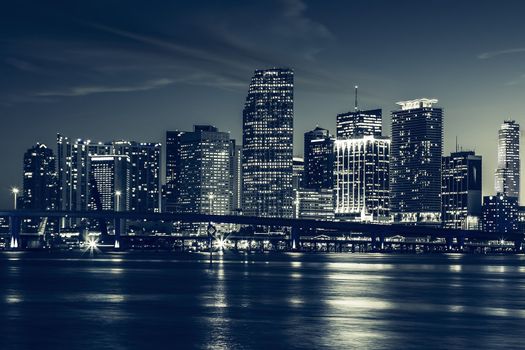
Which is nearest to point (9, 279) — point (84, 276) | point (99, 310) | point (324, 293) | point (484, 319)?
point (84, 276)

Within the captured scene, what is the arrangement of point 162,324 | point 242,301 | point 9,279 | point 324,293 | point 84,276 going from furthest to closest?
point 84,276, point 9,279, point 324,293, point 242,301, point 162,324

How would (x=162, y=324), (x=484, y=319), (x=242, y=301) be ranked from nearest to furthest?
(x=162, y=324) < (x=484, y=319) < (x=242, y=301)

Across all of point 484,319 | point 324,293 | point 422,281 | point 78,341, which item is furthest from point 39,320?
point 422,281

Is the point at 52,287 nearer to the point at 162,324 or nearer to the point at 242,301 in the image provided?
the point at 242,301

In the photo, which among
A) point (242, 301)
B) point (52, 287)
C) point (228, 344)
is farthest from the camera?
point (52, 287)

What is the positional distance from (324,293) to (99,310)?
2724 centimetres

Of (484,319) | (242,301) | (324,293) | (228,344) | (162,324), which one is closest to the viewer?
(228,344)

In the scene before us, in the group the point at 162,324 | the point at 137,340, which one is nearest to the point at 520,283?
the point at 162,324

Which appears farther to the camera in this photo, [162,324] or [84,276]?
[84,276]

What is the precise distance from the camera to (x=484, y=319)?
6869 cm

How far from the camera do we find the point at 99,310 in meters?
72.2

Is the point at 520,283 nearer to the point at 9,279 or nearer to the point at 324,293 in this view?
the point at 324,293

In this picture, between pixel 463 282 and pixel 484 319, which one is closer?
pixel 484 319

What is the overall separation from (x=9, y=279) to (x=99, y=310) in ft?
167
